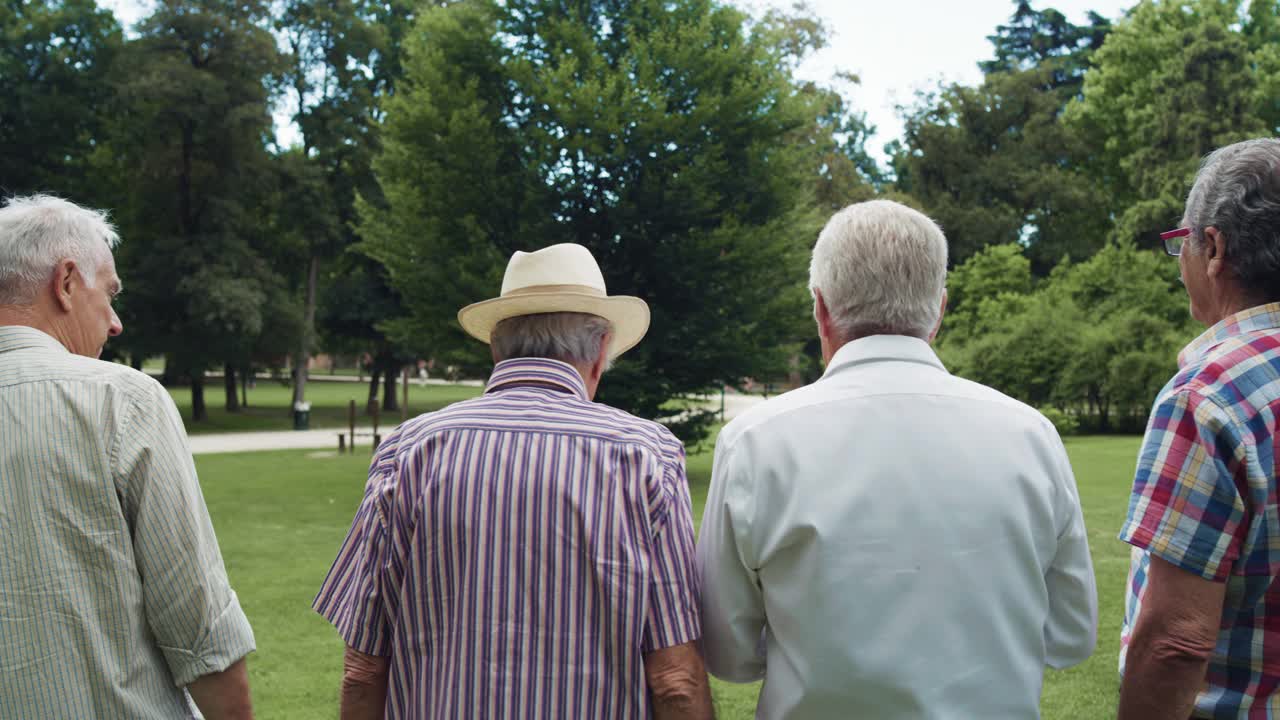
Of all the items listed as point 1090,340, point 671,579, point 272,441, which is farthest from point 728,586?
point 1090,340

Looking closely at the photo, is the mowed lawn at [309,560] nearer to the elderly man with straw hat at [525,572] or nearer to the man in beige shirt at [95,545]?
the elderly man with straw hat at [525,572]

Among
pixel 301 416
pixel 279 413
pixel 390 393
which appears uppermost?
pixel 390 393

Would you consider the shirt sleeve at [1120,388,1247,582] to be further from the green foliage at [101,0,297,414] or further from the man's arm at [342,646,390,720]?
the green foliage at [101,0,297,414]

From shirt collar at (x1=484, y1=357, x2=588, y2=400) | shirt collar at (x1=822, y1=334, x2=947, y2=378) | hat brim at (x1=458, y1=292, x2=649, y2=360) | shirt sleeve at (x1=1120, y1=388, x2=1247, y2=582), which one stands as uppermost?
hat brim at (x1=458, y1=292, x2=649, y2=360)

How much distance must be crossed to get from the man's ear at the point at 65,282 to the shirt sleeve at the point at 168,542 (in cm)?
35

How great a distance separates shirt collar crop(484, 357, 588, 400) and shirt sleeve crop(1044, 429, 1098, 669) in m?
1.07

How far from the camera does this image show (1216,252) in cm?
219

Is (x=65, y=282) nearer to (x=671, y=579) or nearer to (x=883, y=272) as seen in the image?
(x=671, y=579)

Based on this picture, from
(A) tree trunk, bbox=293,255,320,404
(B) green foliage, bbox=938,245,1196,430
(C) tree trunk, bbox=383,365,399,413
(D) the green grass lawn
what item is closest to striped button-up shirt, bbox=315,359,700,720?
(D) the green grass lawn

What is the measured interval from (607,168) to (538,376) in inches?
551

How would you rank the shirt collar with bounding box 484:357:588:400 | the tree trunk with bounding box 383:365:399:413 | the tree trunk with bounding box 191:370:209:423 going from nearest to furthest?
1. the shirt collar with bounding box 484:357:588:400
2. the tree trunk with bounding box 191:370:209:423
3. the tree trunk with bounding box 383:365:399:413

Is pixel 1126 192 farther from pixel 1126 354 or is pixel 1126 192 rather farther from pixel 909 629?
pixel 909 629

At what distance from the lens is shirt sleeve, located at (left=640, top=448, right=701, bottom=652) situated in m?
Answer: 2.17

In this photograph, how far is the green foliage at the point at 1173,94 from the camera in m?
32.8
